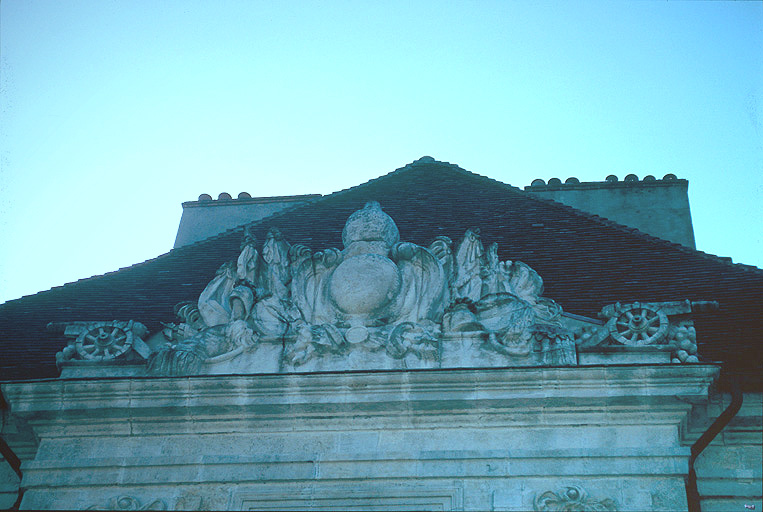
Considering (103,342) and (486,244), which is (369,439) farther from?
(486,244)

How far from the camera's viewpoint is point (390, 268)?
338 inches

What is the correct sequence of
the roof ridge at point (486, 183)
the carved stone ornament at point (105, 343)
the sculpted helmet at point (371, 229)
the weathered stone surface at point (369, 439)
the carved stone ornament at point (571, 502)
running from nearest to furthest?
the carved stone ornament at point (571, 502), the weathered stone surface at point (369, 439), the carved stone ornament at point (105, 343), the sculpted helmet at point (371, 229), the roof ridge at point (486, 183)

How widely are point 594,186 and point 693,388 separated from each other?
713cm

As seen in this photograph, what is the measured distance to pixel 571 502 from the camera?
7.29 meters

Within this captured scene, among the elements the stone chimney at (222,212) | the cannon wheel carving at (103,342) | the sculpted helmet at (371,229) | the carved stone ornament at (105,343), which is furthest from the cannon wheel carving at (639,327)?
the stone chimney at (222,212)

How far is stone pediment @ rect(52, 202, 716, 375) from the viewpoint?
802 centimetres

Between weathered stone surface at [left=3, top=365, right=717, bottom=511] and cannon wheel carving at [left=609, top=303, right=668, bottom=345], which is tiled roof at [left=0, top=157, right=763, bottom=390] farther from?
weathered stone surface at [left=3, top=365, right=717, bottom=511]

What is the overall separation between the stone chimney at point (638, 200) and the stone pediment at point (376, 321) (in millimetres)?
5903

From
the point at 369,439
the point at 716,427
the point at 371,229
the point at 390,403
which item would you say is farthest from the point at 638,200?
the point at 369,439

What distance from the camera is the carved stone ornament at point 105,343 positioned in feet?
28.0

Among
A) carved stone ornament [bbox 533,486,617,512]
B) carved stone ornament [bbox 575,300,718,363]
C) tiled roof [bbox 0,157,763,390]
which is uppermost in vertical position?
tiled roof [bbox 0,157,763,390]

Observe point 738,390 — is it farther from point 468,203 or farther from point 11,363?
point 11,363

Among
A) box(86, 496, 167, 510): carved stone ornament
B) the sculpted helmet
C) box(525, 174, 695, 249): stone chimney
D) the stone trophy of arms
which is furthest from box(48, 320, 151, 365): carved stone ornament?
box(525, 174, 695, 249): stone chimney

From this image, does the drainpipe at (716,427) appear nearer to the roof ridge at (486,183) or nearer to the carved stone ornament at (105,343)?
the roof ridge at (486,183)
